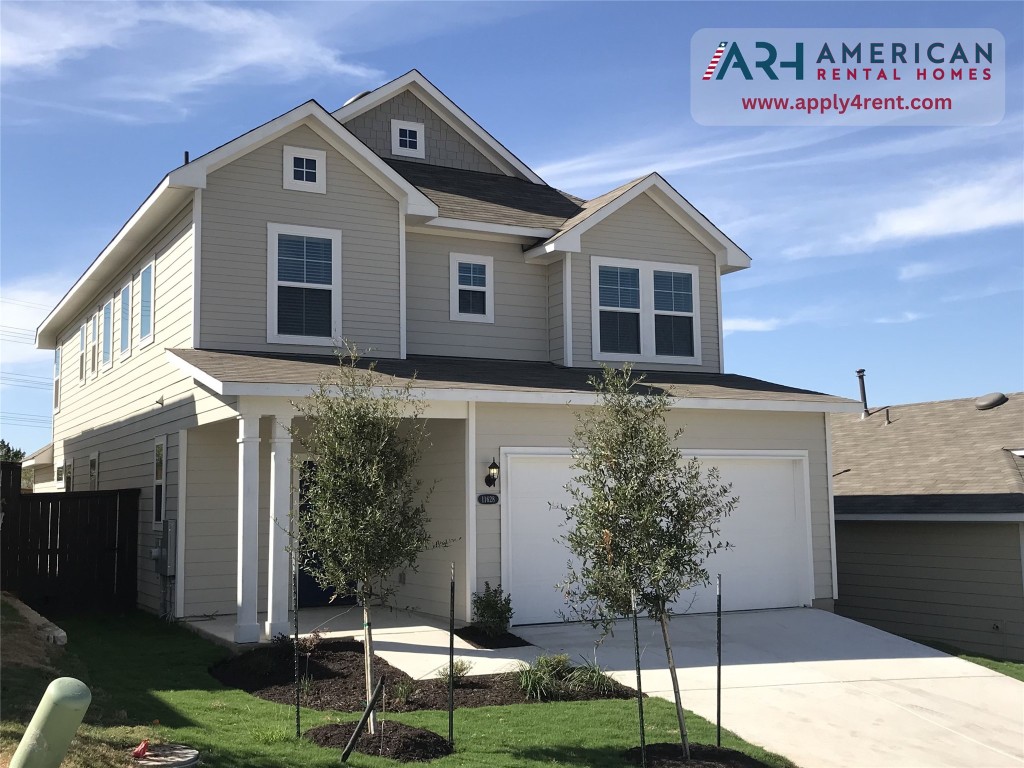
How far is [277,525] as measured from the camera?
1127 cm

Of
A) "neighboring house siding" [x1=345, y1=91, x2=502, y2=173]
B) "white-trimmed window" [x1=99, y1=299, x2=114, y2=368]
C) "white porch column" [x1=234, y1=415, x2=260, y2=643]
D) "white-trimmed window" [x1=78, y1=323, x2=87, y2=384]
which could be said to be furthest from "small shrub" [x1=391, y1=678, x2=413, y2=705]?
"white-trimmed window" [x1=78, y1=323, x2=87, y2=384]

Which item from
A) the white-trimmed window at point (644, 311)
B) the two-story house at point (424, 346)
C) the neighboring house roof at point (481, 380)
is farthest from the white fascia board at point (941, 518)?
the white-trimmed window at point (644, 311)

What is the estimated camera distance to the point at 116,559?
16.5 metres

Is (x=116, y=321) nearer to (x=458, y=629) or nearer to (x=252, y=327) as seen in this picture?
(x=252, y=327)

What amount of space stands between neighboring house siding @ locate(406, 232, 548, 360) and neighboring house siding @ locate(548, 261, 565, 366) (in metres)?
0.10

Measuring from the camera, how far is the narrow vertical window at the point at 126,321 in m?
17.4

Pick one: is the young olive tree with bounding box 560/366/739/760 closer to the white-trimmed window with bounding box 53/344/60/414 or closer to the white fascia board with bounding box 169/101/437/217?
the white fascia board with bounding box 169/101/437/217

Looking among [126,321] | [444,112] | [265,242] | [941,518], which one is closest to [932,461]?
[941,518]

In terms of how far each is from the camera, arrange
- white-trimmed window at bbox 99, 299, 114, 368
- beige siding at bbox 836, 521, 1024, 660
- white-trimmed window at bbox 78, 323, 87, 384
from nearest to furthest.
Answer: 1. beige siding at bbox 836, 521, 1024, 660
2. white-trimmed window at bbox 99, 299, 114, 368
3. white-trimmed window at bbox 78, 323, 87, 384

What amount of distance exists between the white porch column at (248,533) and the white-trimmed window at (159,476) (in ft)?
12.8

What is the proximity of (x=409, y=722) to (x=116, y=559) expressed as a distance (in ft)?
32.3

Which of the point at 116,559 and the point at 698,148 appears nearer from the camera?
the point at 698,148

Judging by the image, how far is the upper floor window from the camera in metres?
15.9

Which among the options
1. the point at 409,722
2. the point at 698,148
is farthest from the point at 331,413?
the point at 698,148
